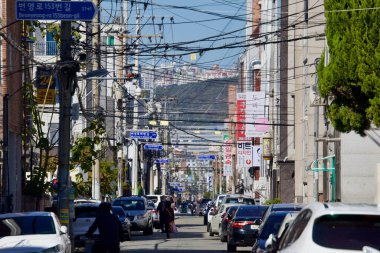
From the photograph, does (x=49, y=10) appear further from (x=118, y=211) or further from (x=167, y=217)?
(x=167, y=217)

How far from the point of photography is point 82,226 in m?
33.8

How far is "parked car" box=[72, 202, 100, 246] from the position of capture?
33250 mm

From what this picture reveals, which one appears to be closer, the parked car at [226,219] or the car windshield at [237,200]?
the parked car at [226,219]

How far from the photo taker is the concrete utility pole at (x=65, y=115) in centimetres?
2973

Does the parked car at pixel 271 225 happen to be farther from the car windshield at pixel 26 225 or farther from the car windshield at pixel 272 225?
the car windshield at pixel 26 225

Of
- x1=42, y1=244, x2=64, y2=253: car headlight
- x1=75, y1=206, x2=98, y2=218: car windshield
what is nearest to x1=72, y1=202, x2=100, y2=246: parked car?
x1=75, y1=206, x2=98, y2=218: car windshield

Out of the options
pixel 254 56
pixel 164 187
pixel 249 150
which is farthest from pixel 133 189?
pixel 164 187

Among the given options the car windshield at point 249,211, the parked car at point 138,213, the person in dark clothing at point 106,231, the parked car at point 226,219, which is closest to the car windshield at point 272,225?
the person in dark clothing at point 106,231

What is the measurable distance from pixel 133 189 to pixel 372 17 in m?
66.8

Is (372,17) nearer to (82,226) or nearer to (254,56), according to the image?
(82,226)

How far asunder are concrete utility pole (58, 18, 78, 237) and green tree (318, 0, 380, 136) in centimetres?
742

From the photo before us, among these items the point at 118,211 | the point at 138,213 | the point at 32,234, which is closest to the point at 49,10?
the point at 32,234

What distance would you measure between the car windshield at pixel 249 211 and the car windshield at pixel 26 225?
478 inches

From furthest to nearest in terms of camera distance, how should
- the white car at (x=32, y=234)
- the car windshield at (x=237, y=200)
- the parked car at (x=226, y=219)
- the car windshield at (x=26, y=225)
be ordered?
the car windshield at (x=237, y=200), the parked car at (x=226, y=219), the car windshield at (x=26, y=225), the white car at (x=32, y=234)
